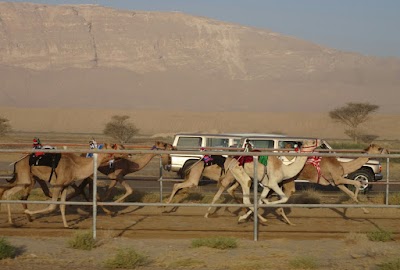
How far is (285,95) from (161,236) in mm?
150834

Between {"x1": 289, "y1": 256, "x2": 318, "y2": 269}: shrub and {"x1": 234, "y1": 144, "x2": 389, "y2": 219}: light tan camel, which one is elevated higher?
{"x1": 234, "y1": 144, "x2": 389, "y2": 219}: light tan camel

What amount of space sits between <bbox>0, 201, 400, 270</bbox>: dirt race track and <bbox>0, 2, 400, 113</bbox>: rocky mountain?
420 ft

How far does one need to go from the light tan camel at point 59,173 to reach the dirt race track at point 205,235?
2.26 ft

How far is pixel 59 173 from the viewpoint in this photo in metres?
13.9

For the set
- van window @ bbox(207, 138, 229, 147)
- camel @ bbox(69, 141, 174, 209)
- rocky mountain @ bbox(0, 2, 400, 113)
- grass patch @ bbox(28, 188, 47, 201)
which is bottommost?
grass patch @ bbox(28, 188, 47, 201)

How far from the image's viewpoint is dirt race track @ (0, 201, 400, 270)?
10352 mm

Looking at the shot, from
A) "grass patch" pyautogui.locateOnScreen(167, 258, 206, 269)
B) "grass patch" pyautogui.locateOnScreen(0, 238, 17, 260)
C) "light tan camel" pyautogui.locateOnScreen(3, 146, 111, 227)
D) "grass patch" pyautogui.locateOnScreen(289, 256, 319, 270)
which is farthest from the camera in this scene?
"light tan camel" pyautogui.locateOnScreen(3, 146, 111, 227)

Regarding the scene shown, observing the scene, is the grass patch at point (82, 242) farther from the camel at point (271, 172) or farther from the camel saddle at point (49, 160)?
the camel at point (271, 172)

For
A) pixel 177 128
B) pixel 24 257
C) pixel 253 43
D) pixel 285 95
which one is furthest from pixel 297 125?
pixel 24 257

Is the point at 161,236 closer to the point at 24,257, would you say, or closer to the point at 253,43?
the point at 24,257

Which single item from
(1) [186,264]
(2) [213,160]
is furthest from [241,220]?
(1) [186,264]

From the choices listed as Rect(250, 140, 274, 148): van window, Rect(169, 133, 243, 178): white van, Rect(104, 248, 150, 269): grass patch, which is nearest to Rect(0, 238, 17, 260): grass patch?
Rect(104, 248, 150, 269): grass patch

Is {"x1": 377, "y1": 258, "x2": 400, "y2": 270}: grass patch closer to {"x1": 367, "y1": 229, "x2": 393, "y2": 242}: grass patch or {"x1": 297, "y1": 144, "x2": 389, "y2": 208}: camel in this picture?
{"x1": 367, "y1": 229, "x2": 393, "y2": 242}: grass patch

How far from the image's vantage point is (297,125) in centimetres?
11175
